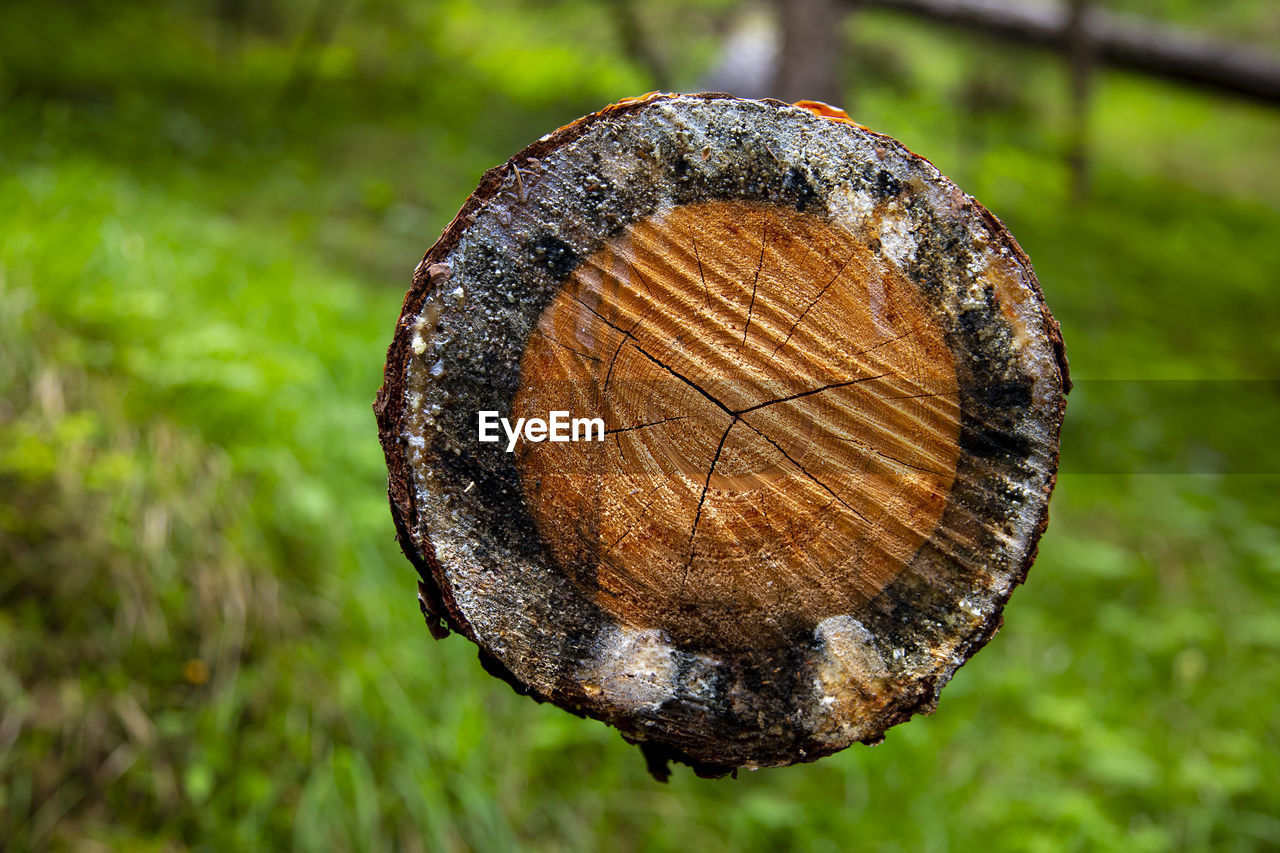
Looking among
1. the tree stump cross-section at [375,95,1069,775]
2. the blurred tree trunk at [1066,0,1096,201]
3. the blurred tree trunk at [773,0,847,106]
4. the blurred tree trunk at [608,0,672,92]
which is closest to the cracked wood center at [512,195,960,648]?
the tree stump cross-section at [375,95,1069,775]

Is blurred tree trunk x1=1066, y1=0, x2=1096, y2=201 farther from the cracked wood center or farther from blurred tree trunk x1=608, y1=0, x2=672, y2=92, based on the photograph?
the cracked wood center

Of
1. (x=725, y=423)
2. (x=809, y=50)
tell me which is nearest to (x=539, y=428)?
(x=725, y=423)

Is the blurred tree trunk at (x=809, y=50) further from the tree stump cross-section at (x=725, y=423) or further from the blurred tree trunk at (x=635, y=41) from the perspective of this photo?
the tree stump cross-section at (x=725, y=423)

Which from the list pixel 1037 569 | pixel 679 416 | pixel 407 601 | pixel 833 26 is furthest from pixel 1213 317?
pixel 679 416

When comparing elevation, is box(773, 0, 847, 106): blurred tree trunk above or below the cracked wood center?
above

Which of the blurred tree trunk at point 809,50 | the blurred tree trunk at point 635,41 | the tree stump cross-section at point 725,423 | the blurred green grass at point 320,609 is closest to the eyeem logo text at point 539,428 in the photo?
the tree stump cross-section at point 725,423

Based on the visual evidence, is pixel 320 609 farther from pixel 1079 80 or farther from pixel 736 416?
pixel 1079 80
